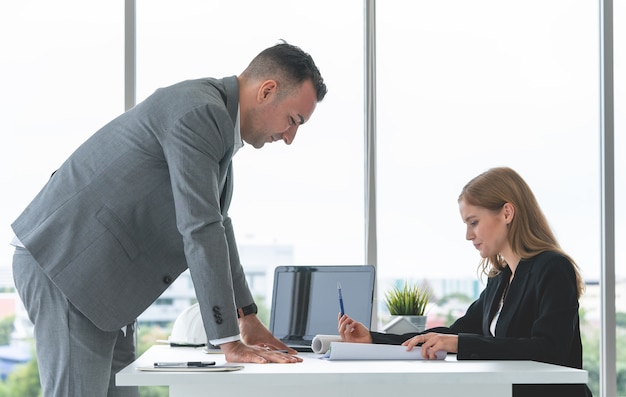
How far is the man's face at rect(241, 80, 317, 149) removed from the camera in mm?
2316

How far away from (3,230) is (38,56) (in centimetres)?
80

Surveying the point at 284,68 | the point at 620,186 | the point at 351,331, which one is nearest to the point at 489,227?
the point at 351,331

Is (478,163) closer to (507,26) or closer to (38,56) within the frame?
(507,26)

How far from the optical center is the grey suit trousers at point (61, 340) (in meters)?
2.13

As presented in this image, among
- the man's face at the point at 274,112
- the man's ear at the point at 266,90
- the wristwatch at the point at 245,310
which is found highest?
the man's ear at the point at 266,90

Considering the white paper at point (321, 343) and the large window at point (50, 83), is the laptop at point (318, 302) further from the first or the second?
the large window at point (50, 83)

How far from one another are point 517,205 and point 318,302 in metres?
0.75

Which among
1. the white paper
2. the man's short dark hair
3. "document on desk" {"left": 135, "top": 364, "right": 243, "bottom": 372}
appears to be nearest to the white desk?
"document on desk" {"left": 135, "top": 364, "right": 243, "bottom": 372}

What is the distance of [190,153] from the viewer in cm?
204

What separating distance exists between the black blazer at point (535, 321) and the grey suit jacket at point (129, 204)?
28.0 inches

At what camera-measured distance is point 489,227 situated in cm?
275

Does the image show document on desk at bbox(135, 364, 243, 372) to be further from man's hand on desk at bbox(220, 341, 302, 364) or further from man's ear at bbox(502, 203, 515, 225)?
man's ear at bbox(502, 203, 515, 225)

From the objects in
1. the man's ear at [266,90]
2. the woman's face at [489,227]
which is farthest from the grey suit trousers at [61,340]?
the woman's face at [489,227]

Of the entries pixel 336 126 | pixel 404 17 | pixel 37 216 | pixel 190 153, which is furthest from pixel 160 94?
pixel 404 17
